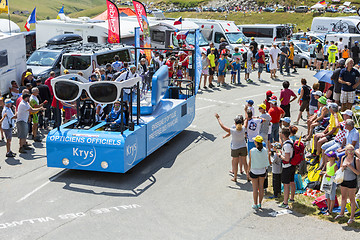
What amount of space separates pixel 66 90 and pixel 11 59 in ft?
32.0

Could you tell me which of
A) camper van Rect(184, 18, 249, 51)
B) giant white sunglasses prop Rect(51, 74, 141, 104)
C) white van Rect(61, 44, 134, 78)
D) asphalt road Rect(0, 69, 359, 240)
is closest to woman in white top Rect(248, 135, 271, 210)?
asphalt road Rect(0, 69, 359, 240)

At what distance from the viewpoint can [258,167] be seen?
32.0 feet

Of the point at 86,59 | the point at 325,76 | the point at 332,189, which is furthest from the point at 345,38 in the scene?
the point at 332,189

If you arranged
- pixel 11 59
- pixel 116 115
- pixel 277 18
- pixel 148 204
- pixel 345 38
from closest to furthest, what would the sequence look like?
pixel 148 204 → pixel 116 115 → pixel 11 59 → pixel 345 38 → pixel 277 18

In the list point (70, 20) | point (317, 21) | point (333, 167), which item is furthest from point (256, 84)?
point (317, 21)

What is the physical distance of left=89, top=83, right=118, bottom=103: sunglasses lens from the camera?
36.1 feet

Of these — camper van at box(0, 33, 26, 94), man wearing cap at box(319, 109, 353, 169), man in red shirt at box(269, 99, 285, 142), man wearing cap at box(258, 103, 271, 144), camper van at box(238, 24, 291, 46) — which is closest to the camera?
man wearing cap at box(319, 109, 353, 169)

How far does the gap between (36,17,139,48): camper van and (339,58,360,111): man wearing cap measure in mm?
15879

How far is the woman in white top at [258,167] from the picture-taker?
975 centimetres

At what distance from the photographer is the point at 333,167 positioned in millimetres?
9484

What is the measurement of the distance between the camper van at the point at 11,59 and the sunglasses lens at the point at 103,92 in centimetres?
965

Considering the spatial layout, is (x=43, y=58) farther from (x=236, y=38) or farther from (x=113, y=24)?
(x=236, y=38)

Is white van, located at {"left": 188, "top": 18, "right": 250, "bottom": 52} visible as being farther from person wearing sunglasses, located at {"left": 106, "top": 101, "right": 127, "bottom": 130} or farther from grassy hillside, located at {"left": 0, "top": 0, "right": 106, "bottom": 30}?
grassy hillside, located at {"left": 0, "top": 0, "right": 106, "bottom": 30}

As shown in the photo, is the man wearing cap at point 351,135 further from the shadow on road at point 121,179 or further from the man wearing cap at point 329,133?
the shadow on road at point 121,179
